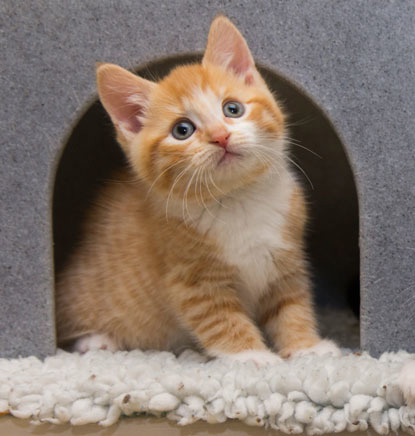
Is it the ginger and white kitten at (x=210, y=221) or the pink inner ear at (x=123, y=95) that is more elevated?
the pink inner ear at (x=123, y=95)

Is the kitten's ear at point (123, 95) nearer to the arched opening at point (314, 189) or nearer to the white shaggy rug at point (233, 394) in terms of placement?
the arched opening at point (314, 189)

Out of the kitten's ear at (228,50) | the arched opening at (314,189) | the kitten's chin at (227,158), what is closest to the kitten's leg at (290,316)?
the arched opening at (314,189)

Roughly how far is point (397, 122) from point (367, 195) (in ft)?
0.65

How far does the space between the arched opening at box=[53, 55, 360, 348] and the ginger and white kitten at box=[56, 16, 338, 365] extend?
0.31 meters

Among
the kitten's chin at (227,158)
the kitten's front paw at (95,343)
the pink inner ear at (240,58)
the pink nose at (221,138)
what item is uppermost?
the pink inner ear at (240,58)

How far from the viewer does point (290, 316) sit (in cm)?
142

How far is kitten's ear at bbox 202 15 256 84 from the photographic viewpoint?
1272mm

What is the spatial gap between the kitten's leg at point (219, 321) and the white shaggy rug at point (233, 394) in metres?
0.10

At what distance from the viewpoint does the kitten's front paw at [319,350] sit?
4.22ft

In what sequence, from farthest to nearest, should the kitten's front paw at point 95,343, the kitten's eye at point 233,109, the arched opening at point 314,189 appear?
the arched opening at point 314,189 → the kitten's front paw at point 95,343 → the kitten's eye at point 233,109

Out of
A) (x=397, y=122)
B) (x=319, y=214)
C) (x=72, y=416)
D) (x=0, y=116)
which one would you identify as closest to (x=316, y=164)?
(x=319, y=214)

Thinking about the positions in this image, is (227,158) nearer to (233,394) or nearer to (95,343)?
(233,394)

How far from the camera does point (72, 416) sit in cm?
107

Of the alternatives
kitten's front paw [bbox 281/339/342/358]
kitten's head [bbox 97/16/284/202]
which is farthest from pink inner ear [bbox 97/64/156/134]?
kitten's front paw [bbox 281/339/342/358]
